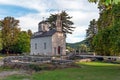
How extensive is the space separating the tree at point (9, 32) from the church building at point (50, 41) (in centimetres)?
1397

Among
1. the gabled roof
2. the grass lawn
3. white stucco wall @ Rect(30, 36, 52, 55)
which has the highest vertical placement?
the gabled roof

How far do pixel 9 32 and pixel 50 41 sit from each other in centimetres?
2165

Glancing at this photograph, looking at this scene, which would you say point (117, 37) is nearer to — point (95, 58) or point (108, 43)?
point (108, 43)

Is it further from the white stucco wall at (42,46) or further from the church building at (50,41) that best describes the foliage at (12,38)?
the church building at (50,41)

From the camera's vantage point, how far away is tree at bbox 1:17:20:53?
78562 mm

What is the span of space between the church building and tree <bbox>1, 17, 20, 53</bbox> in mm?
13965

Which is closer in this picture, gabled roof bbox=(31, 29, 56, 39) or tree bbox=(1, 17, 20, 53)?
gabled roof bbox=(31, 29, 56, 39)

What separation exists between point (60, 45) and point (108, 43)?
126 feet

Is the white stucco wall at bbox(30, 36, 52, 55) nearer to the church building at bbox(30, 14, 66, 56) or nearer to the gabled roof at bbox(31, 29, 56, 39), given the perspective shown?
the church building at bbox(30, 14, 66, 56)

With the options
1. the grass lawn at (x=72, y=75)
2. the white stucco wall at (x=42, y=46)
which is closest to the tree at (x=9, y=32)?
the white stucco wall at (x=42, y=46)

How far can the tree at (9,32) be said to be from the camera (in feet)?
258

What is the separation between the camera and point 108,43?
24.9 m

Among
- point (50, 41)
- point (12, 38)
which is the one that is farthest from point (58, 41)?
point (12, 38)

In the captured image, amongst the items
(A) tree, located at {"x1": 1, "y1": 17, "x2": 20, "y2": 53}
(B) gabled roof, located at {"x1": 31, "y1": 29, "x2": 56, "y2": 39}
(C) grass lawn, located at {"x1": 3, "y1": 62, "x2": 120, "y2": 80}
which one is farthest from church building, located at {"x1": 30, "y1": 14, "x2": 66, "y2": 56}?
(C) grass lawn, located at {"x1": 3, "y1": 62, "x2": 120, "y2": 80}
